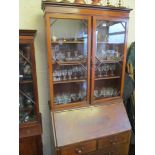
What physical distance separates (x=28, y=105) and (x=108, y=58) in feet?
3.52

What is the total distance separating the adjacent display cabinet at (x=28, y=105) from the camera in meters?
1.56

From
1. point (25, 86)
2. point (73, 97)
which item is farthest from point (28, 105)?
point (73, 97)

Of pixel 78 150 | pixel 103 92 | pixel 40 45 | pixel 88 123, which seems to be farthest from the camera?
pixel 103 92

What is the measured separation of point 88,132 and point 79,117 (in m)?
0.18

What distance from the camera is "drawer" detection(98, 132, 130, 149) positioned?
163cm

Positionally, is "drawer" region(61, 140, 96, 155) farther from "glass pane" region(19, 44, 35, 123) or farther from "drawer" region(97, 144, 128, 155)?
"glass pane" region(19, 44, 35, 123)

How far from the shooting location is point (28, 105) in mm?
1728

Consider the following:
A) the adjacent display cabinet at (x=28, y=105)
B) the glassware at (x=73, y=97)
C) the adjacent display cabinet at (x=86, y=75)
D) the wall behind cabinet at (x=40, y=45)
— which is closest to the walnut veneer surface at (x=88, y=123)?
the adjacent display cabinet at (x=86, y=75)

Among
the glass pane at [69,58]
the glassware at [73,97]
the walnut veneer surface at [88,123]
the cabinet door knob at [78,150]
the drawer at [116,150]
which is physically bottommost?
the drawer at [116,150]

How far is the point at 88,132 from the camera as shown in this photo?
5.23 ft

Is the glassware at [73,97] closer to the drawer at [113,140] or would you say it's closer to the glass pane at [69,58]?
the glass pane at [69,58]

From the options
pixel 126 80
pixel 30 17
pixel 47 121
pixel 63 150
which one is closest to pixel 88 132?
pixel 63 150

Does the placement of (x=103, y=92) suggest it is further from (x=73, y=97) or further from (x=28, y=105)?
(x=28, y=105)

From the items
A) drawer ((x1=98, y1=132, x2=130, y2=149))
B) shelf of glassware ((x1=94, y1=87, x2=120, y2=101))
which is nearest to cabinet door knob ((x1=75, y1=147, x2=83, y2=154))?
drawer ((x1=98, y1=132, x2=130, y2=149))
